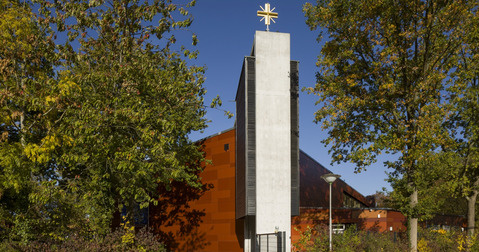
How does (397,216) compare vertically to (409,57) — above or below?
below

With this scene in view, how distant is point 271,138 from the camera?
1941 centimetres

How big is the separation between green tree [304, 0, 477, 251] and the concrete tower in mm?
2464

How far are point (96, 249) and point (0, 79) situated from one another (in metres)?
8.51

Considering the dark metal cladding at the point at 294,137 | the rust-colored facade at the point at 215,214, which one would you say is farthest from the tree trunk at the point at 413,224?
the rust-colored facade at the point at 215,214

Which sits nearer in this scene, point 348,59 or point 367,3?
point 367,3

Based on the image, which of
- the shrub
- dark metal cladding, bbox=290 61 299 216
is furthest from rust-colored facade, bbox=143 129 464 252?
the shrub

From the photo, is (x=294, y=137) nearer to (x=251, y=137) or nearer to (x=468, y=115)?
(x=251, y=137)

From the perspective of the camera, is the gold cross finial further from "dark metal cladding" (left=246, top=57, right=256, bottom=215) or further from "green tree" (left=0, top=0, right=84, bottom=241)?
"green tree" (left=0, top=0, right=84, bottom=241)

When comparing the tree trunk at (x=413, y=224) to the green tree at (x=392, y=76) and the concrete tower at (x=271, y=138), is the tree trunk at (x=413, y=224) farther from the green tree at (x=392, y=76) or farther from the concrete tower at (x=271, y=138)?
the concrete tower at (x=271, y=138)

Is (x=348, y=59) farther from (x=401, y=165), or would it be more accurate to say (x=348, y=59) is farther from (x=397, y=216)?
(x=397, y=216)

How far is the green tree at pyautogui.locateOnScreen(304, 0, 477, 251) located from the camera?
18969 mm

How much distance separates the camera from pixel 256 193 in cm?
1888

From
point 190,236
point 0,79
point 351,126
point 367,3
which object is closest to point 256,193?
point 351,126

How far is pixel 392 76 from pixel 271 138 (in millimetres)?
7435
